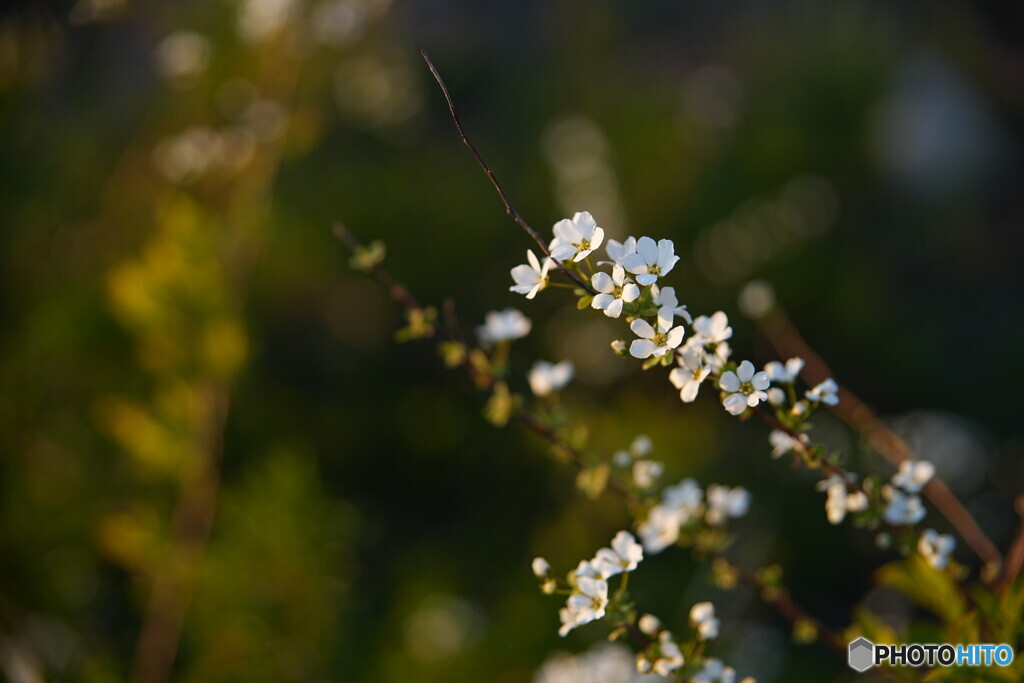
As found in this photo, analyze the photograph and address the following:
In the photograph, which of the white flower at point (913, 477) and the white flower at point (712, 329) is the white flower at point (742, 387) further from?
the white flower at point (913, 477)

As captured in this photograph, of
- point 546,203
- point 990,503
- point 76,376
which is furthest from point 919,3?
point 76,376

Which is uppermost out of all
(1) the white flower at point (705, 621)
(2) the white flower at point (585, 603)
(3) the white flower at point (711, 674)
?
(2) the white flower at point (585, 603)

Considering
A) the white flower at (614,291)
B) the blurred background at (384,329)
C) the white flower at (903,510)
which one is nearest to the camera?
the white flower at (614,291)

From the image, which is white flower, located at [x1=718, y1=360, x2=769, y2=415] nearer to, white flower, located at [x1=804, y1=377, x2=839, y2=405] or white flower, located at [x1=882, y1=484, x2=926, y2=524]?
white flower, located at [x1=804, y1=377, x2=839, y2=405]

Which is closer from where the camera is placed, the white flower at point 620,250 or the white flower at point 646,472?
the white flower at point 620,250

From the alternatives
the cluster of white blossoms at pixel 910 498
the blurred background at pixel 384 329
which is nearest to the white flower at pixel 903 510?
the cluster of white blossoms at pixel 910 498

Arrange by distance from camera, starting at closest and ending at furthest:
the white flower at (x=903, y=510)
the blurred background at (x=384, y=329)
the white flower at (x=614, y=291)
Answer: the white flower at (x=614, y=291), the white flower at (x=903, y=510), the blurred background at (x=384, y=329)

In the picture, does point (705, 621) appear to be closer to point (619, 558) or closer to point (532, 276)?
point (619, 558)

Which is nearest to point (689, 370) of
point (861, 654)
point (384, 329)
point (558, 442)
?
point (558, 442)

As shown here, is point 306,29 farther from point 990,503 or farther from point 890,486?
point 990,503
